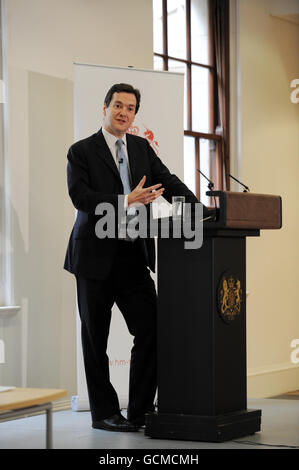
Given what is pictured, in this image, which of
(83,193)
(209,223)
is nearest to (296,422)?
(209,223)

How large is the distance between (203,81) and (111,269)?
10.9ft

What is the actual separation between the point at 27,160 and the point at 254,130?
2676 mm

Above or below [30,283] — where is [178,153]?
above

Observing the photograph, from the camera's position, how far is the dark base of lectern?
3.64 meters

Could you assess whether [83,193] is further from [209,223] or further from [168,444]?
[168,444]

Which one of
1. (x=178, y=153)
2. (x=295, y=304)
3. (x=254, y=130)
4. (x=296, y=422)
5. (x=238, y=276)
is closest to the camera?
(x=238, y=276)

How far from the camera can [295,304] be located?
764 centimetres

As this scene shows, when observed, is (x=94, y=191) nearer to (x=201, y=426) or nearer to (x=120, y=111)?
(x=120, y=111)

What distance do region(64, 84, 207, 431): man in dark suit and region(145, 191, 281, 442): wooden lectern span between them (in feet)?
0.83

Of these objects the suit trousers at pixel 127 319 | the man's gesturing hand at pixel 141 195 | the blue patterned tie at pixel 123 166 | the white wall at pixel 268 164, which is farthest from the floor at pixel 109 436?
the white wall at pixel 268 164

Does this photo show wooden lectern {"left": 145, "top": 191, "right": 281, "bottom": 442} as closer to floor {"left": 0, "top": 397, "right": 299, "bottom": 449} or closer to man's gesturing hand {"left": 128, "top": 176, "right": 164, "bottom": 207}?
floor {"left": 0, "top": 397, "right": 299, "bottom": 449}

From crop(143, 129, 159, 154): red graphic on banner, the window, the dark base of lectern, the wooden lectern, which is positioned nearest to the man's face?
the wooden lectern

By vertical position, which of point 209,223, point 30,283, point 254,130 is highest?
point 254,130

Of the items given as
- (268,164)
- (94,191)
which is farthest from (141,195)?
(268,164)
